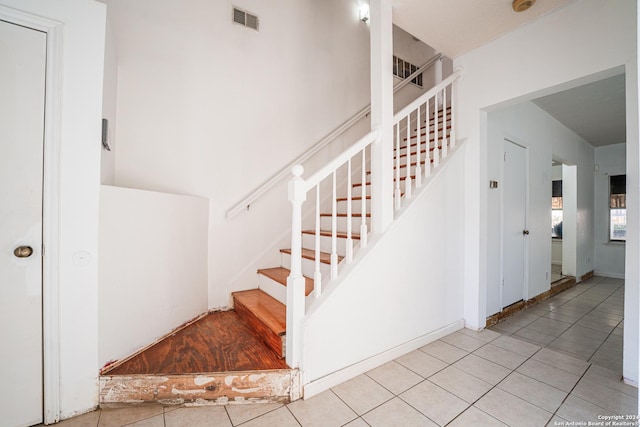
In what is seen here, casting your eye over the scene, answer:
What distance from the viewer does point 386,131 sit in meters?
2.14

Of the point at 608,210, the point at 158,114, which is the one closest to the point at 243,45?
the point at 158,114

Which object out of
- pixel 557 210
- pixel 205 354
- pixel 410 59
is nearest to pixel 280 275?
pixel 205 354

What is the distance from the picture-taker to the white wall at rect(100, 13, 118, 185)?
182 centimetres

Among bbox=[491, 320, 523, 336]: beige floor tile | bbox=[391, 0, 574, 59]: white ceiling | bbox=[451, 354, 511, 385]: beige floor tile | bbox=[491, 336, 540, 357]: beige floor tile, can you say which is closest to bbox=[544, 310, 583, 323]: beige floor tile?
bbox=[491, 320, 523, 336]: beige floor tile

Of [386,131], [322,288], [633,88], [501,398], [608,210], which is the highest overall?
[633,88]

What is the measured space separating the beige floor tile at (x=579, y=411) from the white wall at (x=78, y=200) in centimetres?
279

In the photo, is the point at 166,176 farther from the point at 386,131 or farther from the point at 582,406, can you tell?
the point at 582,406

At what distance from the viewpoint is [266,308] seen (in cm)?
221

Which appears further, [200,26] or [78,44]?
[200,26]

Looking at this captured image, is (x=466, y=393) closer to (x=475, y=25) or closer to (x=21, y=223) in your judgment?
(x=21, y=223)

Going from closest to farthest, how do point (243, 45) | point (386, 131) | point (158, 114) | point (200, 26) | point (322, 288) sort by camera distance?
point (322, 288) → point (386, 131) → point (158, 114) → point (200, 26) → point (243, 45)

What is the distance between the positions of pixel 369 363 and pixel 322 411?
0.56m

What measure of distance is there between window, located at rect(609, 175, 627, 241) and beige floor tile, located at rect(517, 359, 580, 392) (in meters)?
5.60

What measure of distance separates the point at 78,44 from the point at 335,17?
2.93 m
